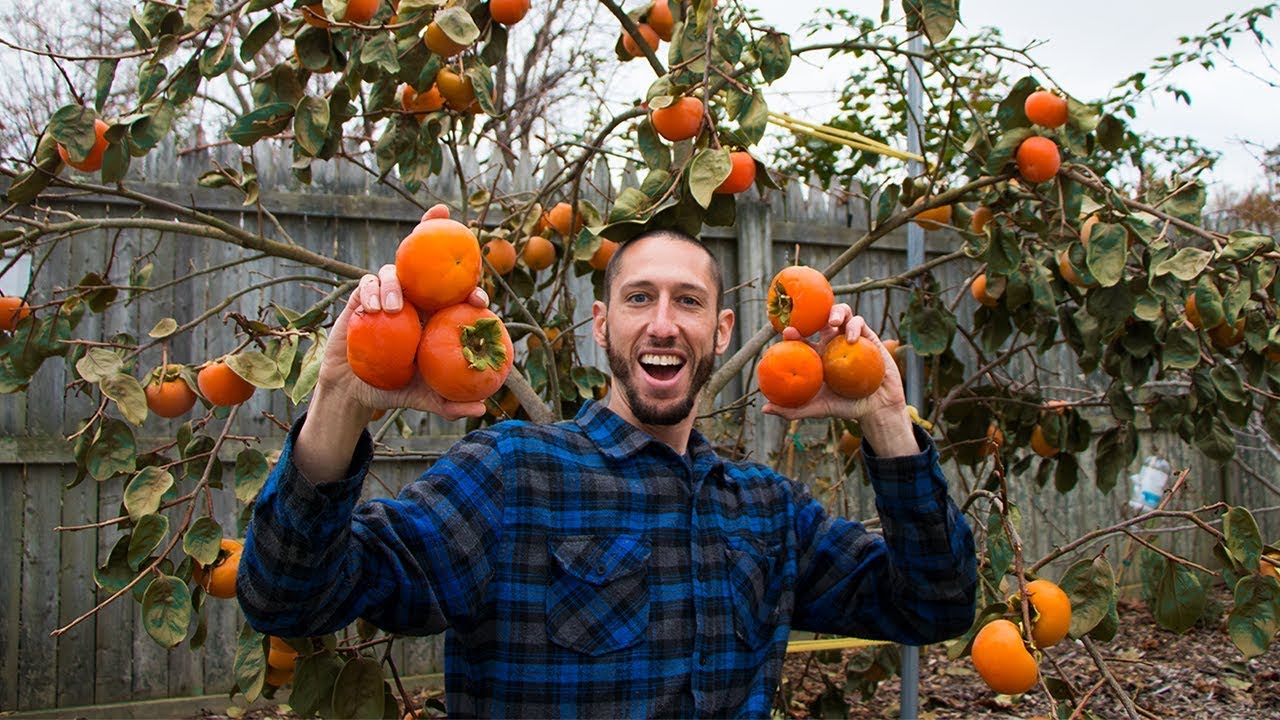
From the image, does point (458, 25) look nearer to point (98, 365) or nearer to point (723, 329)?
point (723, 329)

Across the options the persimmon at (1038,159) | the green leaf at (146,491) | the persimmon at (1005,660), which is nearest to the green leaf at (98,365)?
the green leaf at (146,491)

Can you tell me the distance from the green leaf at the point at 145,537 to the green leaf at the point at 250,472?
155 millimetres

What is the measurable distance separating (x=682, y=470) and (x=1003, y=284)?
1.34 m

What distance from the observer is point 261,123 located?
1809 mm

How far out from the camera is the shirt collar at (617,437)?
1.65 m

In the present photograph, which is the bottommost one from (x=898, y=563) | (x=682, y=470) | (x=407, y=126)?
(x=898, y=563)

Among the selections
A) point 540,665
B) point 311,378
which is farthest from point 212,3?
point 540,665

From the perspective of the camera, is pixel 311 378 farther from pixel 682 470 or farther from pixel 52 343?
pixel 52 343

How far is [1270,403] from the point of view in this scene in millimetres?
2477

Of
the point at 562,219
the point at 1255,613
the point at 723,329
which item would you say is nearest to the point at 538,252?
the point at 562,219

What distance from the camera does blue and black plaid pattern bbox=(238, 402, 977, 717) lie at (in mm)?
1398

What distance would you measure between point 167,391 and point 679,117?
1.14m

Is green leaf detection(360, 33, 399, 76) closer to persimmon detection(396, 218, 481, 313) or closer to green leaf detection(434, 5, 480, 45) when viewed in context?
green leaf detection(434, 5, 480, 45)

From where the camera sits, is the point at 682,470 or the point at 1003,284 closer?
the point at 682,470
